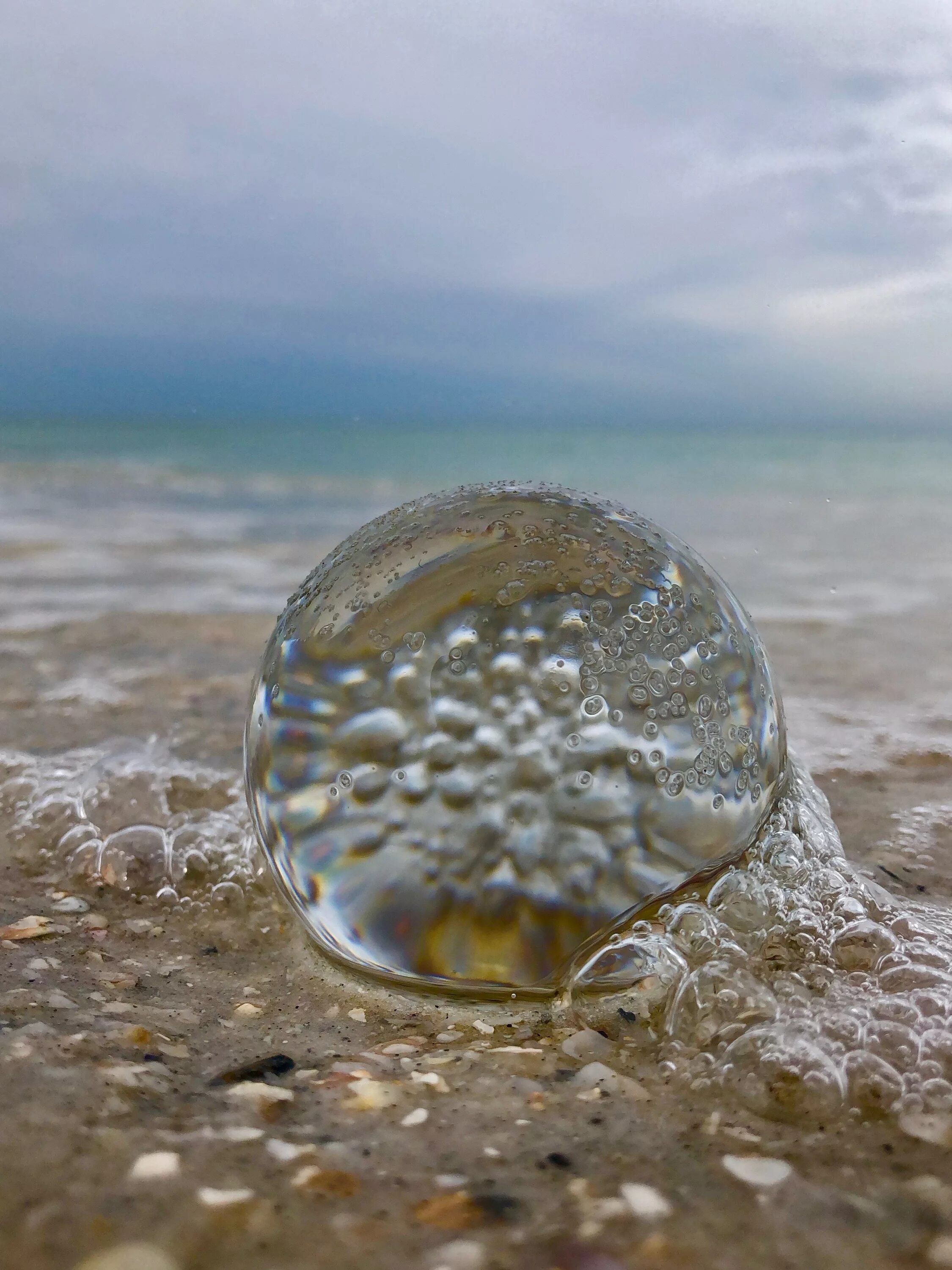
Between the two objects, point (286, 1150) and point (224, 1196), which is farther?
point (286, 1150)

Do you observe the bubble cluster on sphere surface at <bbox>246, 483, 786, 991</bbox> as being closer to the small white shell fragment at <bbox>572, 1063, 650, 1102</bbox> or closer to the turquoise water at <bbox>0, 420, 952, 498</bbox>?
the small white shell fragment at <bbox>572, 1063, 650, 1102</bbox>

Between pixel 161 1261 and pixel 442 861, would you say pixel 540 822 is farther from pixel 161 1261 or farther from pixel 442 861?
pixel 161 1261

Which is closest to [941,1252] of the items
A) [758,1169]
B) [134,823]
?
[758,1169]

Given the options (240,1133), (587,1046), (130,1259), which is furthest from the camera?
(587,1046)

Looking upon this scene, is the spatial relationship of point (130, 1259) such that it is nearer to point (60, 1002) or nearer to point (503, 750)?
point (60, 1002)

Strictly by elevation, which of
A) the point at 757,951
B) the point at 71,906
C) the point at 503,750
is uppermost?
the point at 503,750

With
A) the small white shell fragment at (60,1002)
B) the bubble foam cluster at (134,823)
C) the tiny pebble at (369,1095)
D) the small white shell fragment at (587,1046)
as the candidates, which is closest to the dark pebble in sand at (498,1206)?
the tiny pebble at (369,1095)

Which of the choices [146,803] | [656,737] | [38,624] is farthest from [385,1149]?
[38,624]
